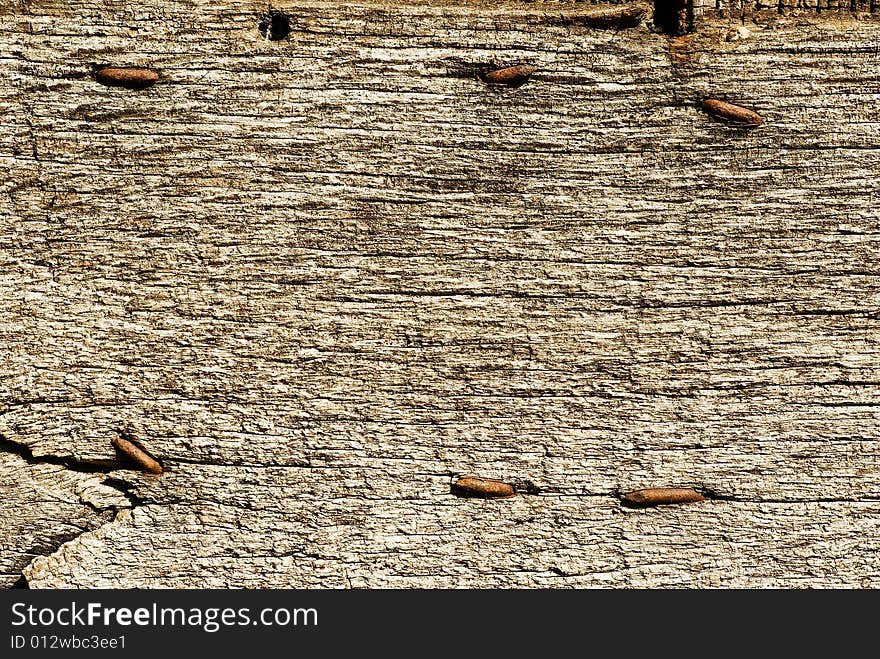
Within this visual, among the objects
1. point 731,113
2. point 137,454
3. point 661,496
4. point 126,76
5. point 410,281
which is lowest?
point 661,496

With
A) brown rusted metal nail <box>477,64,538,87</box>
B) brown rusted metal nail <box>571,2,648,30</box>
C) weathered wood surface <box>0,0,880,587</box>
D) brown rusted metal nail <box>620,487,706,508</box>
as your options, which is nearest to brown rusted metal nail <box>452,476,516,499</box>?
weathered wood surface <box>0,0,880,587</box>

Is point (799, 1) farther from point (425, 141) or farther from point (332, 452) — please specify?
point (332, 452)

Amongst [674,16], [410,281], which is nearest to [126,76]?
[410,281]

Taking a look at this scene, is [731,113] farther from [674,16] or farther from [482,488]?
[482,488]

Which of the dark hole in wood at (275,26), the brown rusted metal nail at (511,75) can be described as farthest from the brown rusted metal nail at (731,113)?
the dark hole in wood at (275,26)

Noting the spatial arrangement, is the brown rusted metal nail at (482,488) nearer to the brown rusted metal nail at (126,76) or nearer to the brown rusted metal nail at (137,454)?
the brown rusted metal nail at (137,454)
